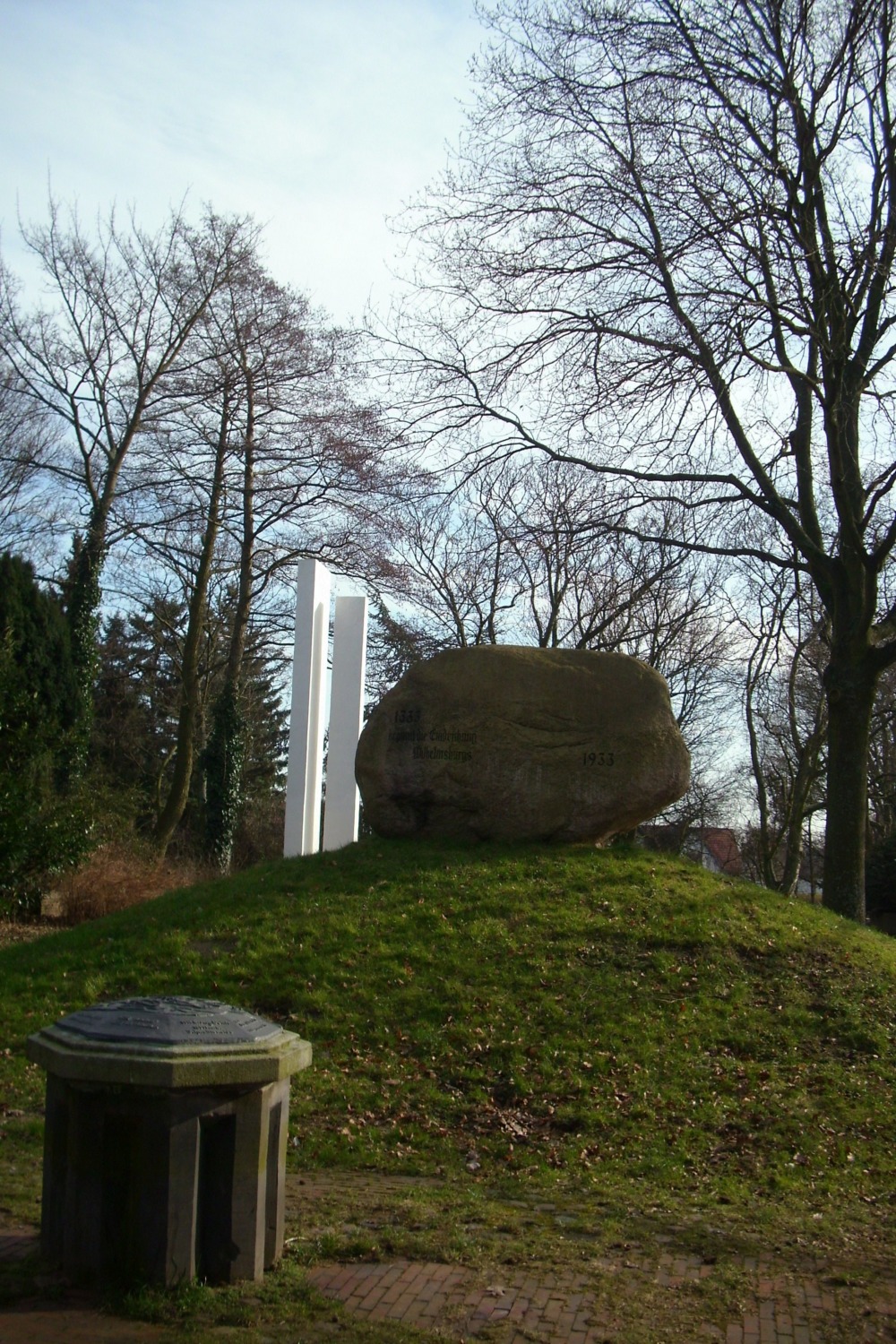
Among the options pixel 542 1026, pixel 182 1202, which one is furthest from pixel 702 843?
pixel 182 1202

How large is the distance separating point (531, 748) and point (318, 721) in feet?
22.3

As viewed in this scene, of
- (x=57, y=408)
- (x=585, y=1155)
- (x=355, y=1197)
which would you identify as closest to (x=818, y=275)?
(x=585, y=1155)

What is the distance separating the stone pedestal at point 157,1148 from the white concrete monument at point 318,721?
45.8 feet

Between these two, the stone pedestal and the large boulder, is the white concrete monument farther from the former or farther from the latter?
the stone pedestal

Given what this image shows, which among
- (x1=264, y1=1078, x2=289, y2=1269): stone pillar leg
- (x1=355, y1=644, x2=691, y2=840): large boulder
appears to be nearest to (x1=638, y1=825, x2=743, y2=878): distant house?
(x1=355, y1=644, x2=691, y2=840): large boulder

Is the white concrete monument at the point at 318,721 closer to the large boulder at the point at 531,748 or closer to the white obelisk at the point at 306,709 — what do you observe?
the white obelisk at the point at 306,709

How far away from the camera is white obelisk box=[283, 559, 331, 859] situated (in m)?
19.4

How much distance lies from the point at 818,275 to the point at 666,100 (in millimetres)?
2795

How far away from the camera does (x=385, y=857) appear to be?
1341cm

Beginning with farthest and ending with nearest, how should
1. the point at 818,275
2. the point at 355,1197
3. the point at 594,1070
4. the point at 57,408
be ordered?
the point at 57,408 < the point at 818,275 < the point at 594,1070 < the point at 355,1197

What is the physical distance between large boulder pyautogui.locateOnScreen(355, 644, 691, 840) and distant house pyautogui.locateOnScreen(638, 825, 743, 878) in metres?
19.8

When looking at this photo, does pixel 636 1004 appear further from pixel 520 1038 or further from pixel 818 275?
pixel 818 275

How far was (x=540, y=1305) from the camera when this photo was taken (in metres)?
4.95

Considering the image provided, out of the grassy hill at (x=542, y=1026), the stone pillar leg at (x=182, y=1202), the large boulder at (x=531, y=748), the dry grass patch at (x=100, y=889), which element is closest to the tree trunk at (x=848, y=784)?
the grassy hill at (x=542, y=1026)
